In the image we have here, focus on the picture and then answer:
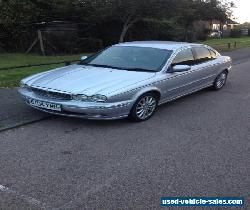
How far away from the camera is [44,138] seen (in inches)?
230

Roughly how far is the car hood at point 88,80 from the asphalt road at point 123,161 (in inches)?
25.8

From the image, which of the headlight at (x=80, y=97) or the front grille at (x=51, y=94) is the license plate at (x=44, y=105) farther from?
the headlight at (x=80, y=97)

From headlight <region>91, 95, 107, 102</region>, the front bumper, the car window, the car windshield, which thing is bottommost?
the front bumper

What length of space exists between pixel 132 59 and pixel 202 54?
2.15m

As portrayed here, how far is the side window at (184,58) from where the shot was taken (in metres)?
7.74

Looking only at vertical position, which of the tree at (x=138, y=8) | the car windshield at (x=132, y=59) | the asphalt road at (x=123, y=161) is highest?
the tree at (x=138, y=8)

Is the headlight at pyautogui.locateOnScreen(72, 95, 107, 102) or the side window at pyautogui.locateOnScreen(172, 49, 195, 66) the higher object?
the side window at pyautogui.locateOnScreen(172, 49, 195, 66)

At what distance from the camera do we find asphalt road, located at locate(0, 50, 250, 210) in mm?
4117

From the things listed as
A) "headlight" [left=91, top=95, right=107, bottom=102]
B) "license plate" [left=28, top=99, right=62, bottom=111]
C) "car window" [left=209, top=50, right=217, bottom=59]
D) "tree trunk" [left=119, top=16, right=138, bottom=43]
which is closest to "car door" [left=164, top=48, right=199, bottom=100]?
"car window" [left=209, top=50, right=217, bottom=59]

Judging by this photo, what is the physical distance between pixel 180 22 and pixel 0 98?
21505 millimetres

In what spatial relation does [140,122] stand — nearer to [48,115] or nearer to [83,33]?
[48,115]

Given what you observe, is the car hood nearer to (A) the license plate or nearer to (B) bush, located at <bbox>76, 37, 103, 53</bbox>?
(A) the license plate

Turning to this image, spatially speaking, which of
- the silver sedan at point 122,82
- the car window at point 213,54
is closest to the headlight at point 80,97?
the silver sedan at point 122,82

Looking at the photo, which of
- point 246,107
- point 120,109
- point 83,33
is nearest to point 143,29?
point 83,33
